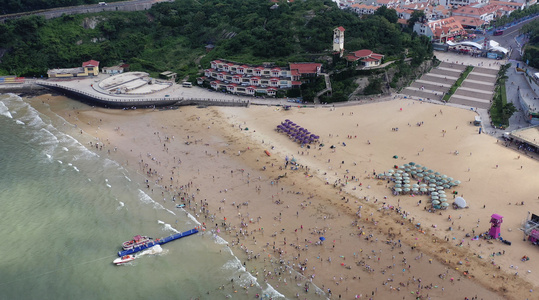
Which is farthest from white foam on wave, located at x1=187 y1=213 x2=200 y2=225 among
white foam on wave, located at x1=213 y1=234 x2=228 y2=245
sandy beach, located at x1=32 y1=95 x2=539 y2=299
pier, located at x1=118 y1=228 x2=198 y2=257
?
white foam on wave, located at x1=213 y1=234 x2=228 y2=245

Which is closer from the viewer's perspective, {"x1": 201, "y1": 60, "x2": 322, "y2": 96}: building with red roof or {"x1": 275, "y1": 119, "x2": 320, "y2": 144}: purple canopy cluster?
{"x1": 275, "y1": 119, "x2": 320, "y2": 144}: purple canopy cluster

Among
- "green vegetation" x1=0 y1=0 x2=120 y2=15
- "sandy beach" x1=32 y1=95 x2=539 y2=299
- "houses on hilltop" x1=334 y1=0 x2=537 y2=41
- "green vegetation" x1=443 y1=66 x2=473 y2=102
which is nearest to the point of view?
"sandy beach" x1=32 y1=95 x2=539 y2=299

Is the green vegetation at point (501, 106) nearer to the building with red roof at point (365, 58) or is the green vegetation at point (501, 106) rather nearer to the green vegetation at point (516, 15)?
the building with red roof at point (365, 58)

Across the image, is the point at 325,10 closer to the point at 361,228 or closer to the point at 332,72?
the point at 332,72

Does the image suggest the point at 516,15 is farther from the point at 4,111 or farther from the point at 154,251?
the point at 4,111

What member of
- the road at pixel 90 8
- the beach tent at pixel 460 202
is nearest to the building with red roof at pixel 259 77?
the beach tent at pixel 460 202

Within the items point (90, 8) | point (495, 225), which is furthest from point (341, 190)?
point (90, 8)

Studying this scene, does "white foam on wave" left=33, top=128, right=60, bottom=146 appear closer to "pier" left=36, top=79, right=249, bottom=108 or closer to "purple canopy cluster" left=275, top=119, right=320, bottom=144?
"pier" left=36, top=79, right=249, bottom=108

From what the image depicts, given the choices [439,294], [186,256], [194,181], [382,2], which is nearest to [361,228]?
[439,294]
